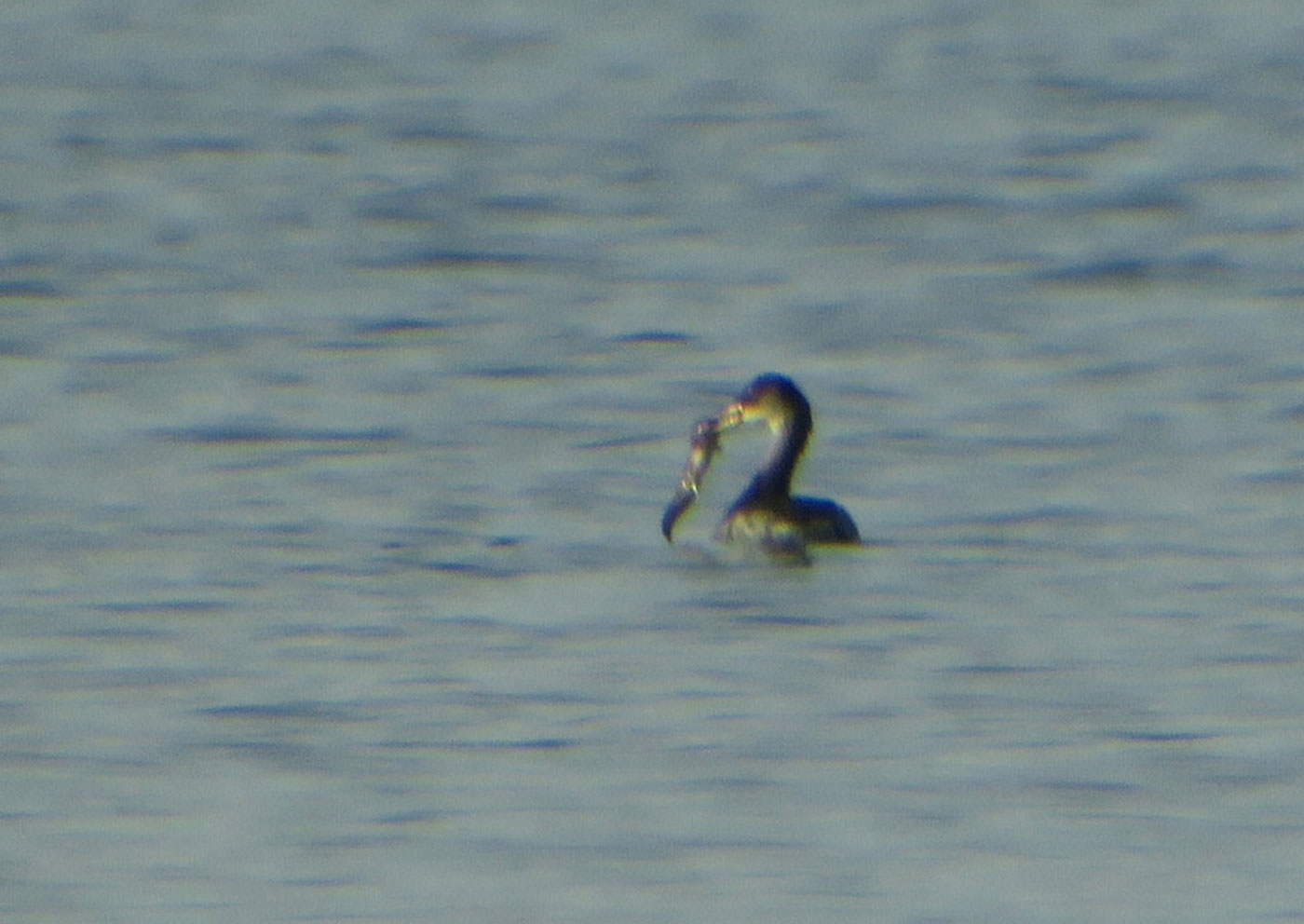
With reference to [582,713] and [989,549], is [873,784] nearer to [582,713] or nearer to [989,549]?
[582,713]

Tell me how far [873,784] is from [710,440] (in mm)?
4420

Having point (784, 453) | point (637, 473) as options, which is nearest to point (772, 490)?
→ point (784, 453)

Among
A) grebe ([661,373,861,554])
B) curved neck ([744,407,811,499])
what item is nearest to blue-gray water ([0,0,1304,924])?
grebe ([661,373,861,554])

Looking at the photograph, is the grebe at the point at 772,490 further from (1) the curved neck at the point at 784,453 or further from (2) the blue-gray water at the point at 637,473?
(2) the blue-gray water at the point at 637,473

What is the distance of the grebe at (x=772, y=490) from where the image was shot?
41.3ft

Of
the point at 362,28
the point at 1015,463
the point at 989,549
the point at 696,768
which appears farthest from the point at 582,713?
the point at 362,28

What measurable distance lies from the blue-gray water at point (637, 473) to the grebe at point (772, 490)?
15cm

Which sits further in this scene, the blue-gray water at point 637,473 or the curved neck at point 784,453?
the curved neck at point 784,453

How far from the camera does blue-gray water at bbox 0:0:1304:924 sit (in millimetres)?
8797

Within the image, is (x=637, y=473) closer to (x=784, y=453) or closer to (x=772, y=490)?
(x=784, y=453)

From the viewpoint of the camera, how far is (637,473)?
46.7 feet

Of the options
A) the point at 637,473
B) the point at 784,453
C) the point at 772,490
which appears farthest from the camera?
the point at 637,473

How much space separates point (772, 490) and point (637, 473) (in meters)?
1.15

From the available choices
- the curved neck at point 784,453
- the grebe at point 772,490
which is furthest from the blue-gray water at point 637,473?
the curved neck at point 784,453
